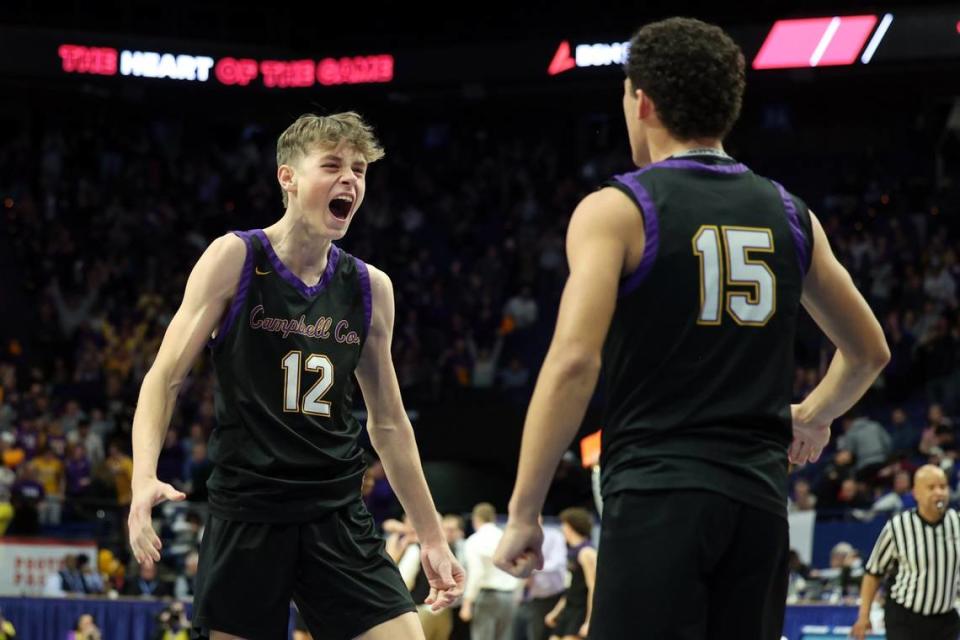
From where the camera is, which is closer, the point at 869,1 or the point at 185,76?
the point at 869,1

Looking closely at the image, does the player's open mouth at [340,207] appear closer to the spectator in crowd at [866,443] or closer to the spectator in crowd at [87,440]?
the spectator in crowd at [866,443]

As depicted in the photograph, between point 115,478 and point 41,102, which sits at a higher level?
point 41,102

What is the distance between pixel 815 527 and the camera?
15172mm

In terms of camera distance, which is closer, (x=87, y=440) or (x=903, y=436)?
(x=903, y=436)

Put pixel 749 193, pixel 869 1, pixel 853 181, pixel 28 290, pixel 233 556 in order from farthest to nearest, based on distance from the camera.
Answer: pixel 28 290
pixel 853 181
pixel 869 1
pixel 233 556
pixel 749 193

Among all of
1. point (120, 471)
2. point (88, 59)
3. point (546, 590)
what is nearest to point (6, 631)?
point (120, 471)

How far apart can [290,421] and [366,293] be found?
63 centimetres

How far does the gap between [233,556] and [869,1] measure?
19784 millimetres

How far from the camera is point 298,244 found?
546 cm

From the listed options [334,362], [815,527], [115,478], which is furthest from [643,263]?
[115,478]

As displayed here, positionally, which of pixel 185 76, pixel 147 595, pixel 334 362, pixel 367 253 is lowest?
pixel 147 595

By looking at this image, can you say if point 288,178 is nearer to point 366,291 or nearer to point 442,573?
point 366,291

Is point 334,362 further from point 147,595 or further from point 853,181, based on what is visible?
point 853,181

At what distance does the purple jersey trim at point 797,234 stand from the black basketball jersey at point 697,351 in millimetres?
97
